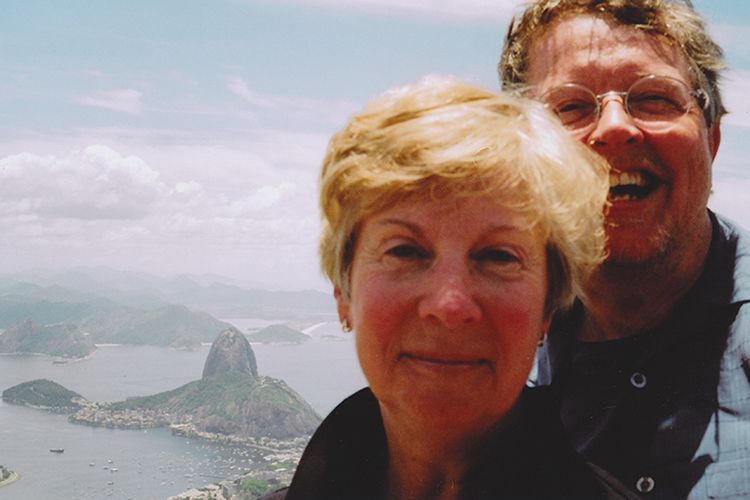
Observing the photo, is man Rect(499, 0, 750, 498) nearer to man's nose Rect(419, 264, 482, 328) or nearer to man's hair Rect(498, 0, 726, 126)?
man's hair Rect(498, 0, 726, 126)

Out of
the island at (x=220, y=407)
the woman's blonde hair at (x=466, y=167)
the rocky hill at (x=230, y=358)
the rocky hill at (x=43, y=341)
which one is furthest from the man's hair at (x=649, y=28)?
the rocky hill at (x=43, y=341)

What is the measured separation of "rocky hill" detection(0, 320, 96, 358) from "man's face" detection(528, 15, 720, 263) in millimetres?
143612

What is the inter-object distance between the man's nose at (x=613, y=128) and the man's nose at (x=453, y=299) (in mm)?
927

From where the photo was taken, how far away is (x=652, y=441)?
197cm

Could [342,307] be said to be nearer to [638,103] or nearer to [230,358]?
Result: [638,103]

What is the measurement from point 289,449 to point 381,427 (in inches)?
3485

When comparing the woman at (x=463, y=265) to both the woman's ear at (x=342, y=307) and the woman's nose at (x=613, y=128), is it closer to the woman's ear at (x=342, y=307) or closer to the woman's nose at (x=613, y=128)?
the woman's ear at (x=342, y=307)

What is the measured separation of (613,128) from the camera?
2.07 metres

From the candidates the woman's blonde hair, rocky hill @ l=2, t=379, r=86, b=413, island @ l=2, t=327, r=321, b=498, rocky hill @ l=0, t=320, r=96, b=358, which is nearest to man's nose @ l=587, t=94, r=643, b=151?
the woman's blonde hair

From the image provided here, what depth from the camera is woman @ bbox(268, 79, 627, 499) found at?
1.40 m

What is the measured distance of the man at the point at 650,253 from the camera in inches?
77.9

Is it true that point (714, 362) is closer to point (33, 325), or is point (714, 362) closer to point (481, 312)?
point (481, 312)

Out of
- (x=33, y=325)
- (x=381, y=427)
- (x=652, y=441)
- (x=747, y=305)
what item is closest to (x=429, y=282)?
(x=381, y=427)

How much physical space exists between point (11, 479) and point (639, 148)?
87515 millimetres
